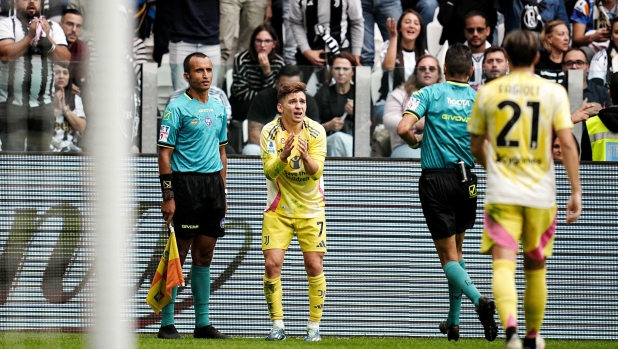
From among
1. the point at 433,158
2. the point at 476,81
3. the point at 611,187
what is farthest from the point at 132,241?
the point at 611,187

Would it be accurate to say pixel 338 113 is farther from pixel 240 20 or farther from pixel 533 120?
pixel 533 120

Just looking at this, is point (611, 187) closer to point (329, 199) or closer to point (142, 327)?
point (329, 199)

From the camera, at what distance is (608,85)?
11148 millimetres

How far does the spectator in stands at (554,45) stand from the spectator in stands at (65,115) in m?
5.87

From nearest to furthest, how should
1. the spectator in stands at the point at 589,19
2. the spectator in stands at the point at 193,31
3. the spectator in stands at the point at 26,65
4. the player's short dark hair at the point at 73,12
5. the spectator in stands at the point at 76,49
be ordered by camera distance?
the spectator in stands at the point at 76,49 → the player's short dark hair at the point at 73,12 → the spectator in stands at the point at 26,65 → the spectator in stands at the point at 193,31 → the spectator in stands at the point at 589,19

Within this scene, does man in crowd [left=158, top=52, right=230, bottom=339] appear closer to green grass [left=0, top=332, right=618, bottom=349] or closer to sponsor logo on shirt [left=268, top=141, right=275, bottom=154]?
green grass [left=0, top=332, right=618, bottom=349]

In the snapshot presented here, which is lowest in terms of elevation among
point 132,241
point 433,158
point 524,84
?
point 132,241

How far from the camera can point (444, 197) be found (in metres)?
8.84

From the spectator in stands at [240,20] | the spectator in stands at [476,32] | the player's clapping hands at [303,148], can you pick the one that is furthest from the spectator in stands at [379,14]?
the player's clapping hands at [303,148]

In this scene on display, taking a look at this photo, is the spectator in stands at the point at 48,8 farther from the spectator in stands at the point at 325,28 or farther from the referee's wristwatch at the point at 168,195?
the spectator in stands at the point at 325,28

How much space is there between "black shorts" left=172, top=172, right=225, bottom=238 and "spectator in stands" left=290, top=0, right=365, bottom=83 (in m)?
3.74

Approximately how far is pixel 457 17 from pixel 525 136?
6.96 m

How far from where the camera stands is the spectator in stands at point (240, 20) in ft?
43.4

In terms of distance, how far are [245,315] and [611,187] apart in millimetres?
3801
